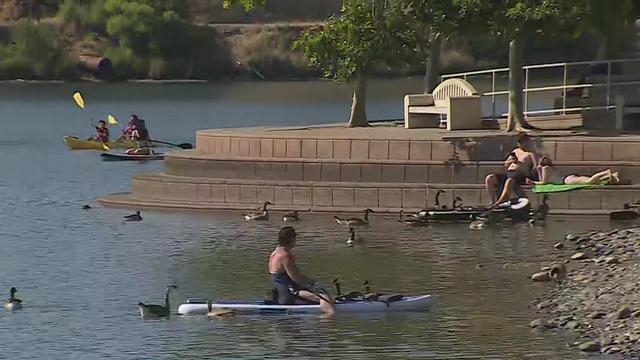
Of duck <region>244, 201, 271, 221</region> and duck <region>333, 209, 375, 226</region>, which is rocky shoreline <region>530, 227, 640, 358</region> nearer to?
duck <region>333, 209, 375, 226</region>

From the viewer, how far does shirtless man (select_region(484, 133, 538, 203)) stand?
27.0 meters

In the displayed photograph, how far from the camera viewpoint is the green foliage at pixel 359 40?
32938mm

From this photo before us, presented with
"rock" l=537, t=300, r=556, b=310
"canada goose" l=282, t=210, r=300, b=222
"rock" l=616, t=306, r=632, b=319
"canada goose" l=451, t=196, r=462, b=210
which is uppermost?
"canada goose" l=451, t=196, r=462, b=210

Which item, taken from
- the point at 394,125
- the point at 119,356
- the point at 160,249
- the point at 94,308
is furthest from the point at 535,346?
the point at 394,125

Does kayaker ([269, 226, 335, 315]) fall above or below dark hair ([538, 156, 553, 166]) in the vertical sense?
below

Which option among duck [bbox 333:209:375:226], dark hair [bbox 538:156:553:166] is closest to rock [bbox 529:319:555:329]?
duck [bbox 333:209:375:226]

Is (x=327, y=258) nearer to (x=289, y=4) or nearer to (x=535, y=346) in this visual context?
(x=535, y=346)

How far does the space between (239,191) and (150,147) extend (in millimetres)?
16894

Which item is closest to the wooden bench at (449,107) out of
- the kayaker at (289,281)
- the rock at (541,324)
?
the kayaker at (289,281)

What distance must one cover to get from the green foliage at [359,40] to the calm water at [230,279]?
563 centimetres

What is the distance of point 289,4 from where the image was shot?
11144 cm

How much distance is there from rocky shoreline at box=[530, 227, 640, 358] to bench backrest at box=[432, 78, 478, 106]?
786 centimetres

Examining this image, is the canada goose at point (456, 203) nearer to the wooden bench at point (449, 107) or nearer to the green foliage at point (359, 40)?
the wooden bench at point (449, 107)

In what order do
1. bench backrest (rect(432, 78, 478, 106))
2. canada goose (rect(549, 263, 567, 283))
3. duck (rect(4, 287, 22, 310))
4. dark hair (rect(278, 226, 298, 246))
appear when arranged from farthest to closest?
1. bench backrest (rect(432, 78, 478, 106))
2. canada goose (rect(549, 263, 567, 283))
3. duck (rect(4, 287, 22, 310))
4. dark hair (rect(278, 226, 298, 246))
